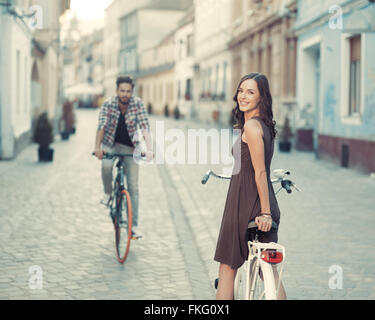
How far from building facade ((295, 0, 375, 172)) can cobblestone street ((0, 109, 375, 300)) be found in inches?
50.8

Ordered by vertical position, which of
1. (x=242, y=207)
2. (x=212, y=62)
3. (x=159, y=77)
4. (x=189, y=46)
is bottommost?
(x=242, y=207)

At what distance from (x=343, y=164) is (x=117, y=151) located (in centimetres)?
925

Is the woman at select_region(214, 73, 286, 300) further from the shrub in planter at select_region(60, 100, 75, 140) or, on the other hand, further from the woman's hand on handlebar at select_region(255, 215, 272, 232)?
the shrub in planter at select_region(60, 100, 75, 140)

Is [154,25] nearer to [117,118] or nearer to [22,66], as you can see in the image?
[22,66]

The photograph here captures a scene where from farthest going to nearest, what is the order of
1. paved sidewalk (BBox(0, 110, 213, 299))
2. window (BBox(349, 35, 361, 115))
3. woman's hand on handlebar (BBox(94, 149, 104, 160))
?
window (BBox(349, 35, 361, 115))
woman's hand on handlebar (BBox(94, 149, 104, 160))
paved sidewalk (BBox(0, 110, 213, 299))

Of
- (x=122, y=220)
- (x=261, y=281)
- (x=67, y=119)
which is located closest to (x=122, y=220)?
(x=122, y=220)

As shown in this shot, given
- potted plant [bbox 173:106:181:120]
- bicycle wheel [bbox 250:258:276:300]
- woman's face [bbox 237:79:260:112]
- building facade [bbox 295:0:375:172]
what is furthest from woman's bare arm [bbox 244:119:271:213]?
potted plant [bbox 173:106:181:120]

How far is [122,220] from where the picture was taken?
6.88 m

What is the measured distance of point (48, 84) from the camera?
27.7 m

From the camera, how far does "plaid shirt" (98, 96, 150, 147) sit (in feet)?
22.6

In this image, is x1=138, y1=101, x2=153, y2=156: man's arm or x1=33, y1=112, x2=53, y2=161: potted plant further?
x1=33, y1=112, x2=53, y2=161: potted plant

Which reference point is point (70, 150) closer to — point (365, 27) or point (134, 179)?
point (365, 27)

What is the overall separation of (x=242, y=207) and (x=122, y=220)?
3196 mm
